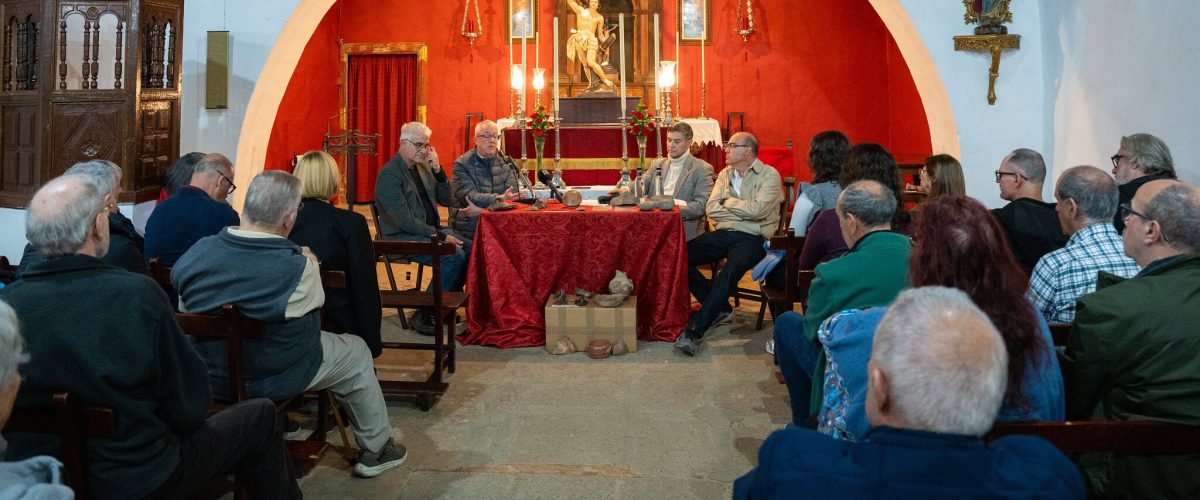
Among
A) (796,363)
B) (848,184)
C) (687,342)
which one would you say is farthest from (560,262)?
(796,363)

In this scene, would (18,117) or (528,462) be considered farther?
A: (18,117)

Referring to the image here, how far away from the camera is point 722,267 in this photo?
16.3ft

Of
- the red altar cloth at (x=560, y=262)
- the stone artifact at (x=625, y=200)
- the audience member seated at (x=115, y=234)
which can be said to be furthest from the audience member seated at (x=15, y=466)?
the stone artifact at (x=625, y=200)

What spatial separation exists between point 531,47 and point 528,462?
7699mm

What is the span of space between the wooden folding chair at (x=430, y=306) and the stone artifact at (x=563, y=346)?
547mm

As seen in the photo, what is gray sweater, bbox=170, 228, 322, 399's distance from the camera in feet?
8.66

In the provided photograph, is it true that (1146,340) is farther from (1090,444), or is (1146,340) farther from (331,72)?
(331,72)

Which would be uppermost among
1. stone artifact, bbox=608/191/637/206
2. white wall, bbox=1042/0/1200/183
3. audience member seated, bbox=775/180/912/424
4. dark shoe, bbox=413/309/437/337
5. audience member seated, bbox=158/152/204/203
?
white wall, bbox=1042/0/1200/183

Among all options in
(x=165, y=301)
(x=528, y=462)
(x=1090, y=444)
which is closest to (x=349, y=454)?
(x=528, y=462)

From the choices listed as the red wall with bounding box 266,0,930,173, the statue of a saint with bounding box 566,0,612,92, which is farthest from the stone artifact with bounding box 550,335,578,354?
the red wall with bounding box 266,0,930,173

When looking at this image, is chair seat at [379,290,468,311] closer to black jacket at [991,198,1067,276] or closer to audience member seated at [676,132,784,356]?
audience member seated at [676,132,784,356]

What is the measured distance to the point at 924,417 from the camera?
130 cm

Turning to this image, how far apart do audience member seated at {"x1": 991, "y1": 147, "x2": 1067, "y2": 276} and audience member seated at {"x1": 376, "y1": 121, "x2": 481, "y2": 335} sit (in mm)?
2612

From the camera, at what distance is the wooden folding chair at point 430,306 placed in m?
3.80
